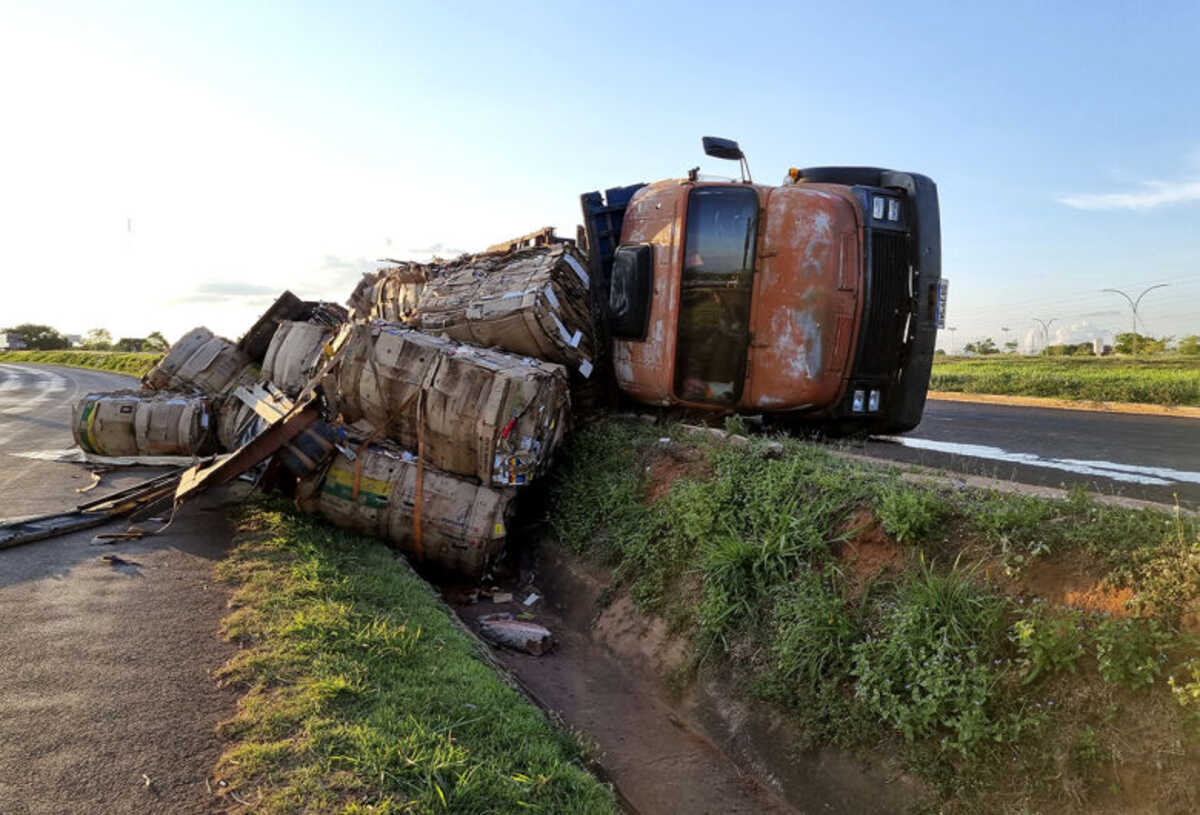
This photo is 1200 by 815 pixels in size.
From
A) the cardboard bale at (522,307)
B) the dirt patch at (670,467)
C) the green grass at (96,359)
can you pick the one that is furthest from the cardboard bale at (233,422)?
the green grass at (96,359)

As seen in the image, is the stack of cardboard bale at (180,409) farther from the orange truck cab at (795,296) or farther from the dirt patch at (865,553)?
the dirt patch at (865,553)

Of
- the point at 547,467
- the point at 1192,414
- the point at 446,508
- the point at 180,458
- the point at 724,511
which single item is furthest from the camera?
the point at 1192,414

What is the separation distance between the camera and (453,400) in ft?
19.4

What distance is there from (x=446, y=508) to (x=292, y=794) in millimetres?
3309

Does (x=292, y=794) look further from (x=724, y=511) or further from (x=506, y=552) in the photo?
(x=506, y=552)

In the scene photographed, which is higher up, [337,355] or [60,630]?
[337,355]

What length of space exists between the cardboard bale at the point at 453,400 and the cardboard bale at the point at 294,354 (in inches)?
77.2

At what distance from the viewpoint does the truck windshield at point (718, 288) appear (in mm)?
6238

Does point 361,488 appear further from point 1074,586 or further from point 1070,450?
point 1070,450

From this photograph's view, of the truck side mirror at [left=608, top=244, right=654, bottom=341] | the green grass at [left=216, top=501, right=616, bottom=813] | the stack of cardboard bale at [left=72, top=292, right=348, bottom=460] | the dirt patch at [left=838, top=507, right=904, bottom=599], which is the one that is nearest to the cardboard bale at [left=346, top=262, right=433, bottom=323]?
Answer: the stack of cardboard bale at [left=72, top=292, right=348, bottom=460]

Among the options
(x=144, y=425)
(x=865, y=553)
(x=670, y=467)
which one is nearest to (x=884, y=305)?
(x=670, y=467)

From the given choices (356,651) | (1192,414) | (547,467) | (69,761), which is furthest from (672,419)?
(1192,414)

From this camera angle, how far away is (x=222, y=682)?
3482mm

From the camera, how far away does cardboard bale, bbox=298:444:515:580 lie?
5.88 meters
